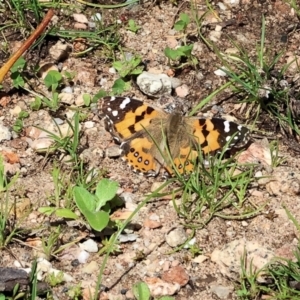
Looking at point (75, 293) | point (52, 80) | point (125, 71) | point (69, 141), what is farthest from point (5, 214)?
point (125, 71)

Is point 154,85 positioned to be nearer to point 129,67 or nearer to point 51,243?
point 129,67

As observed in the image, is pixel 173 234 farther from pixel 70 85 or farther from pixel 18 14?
pixel 18 14

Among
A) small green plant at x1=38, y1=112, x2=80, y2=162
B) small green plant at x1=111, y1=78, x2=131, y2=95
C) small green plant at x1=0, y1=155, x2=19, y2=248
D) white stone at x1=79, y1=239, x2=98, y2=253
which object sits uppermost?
small green plant at x1=111, y1=78, x2=131, y2=95

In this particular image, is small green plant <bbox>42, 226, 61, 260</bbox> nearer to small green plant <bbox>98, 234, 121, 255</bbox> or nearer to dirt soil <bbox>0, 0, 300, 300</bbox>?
dirt soil <bbox>0, 0, 300, 300</bbox>

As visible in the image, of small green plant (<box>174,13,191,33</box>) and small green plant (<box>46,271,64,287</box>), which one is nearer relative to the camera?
small green plant (<box>46,271,64,287</box>)

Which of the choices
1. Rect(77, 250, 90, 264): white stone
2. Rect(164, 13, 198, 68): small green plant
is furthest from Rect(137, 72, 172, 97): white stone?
Rect(77, 250, 90, 264): white stone

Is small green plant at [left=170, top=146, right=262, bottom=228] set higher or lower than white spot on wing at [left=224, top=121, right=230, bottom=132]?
lower

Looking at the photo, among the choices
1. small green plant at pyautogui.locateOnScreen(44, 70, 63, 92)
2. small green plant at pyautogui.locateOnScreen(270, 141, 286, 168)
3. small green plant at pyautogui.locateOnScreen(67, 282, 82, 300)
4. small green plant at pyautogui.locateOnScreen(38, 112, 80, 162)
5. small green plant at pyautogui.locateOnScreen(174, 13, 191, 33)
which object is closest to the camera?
small green plant at pyautogui.locateOnScreen(67, 282, 82, 300)

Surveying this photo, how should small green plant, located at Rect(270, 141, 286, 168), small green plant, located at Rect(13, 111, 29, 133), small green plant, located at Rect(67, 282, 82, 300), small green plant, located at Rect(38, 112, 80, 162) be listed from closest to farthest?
small green plant, located at Rect(67, 282, 82, 300)
small green plant, located at Rect(38, 112, 80, 162)
small green plant, located at Rect(270, 141, 286, 168)
small green plant, located at Rect(13, 111, 29, 133)
